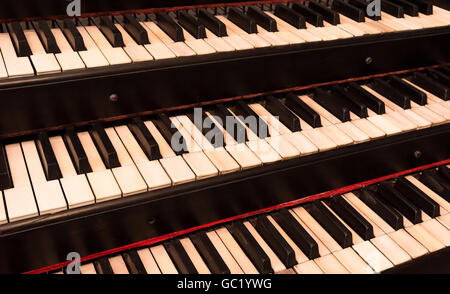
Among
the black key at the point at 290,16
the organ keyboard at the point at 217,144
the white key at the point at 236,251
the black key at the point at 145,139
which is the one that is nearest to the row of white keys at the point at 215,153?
the organ keyboard at the point at 217,144

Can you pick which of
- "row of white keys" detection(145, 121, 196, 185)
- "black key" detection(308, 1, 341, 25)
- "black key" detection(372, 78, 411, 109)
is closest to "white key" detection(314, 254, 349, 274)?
"row of white keys" detection(145, 121, 196, 185)

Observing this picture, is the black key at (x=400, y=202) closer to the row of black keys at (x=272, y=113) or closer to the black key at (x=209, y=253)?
the row of black keys at (x=272, y=113)

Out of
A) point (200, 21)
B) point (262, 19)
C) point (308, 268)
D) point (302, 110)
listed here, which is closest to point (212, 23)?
point (200, 21)

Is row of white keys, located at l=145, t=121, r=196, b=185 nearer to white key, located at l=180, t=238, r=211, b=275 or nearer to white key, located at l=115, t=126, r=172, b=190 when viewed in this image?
white key, located at l=115, t=126, r=172, b=190

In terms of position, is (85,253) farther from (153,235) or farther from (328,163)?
(328,163)

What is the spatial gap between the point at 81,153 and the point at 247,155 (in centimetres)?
48

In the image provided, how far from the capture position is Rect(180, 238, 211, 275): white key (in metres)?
1.41

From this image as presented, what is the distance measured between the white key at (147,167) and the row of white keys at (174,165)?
16 mm

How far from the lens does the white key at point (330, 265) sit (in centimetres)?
143

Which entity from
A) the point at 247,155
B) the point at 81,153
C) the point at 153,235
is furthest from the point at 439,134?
the point at 81,153

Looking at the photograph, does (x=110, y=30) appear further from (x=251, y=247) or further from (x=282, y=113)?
(x=251, y=247)

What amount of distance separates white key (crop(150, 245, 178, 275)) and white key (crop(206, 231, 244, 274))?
150 mm

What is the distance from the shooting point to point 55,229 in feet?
4.17

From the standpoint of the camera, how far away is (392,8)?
1.98 metres
